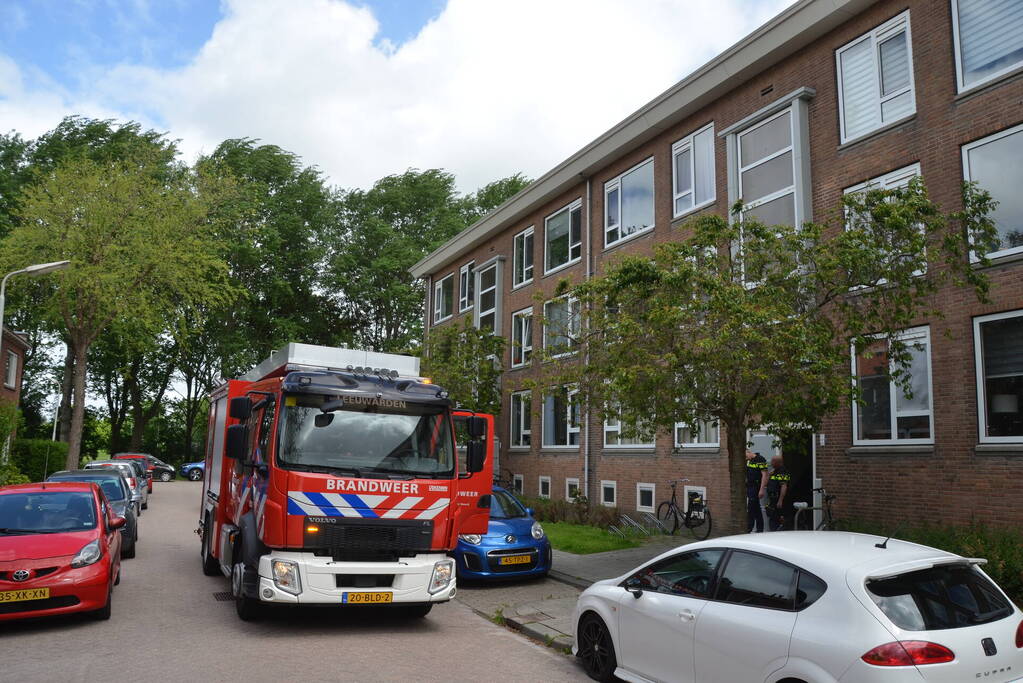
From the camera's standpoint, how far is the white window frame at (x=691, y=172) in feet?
61.2

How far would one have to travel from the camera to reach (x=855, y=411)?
47.1 feet

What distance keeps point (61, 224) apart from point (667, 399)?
23638 millimetres

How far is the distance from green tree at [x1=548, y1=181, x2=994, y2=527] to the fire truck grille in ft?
11.4

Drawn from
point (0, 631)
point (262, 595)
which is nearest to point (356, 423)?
point (262, 595)

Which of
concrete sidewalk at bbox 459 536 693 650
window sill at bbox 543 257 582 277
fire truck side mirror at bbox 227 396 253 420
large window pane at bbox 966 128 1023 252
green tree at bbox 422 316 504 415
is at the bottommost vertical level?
concrete sidewalk at bbox 459 536 693 650

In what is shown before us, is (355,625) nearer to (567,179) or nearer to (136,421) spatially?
(567,179)

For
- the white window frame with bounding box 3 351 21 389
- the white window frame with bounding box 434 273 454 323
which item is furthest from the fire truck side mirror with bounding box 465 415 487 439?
the white window frame with bounding box 3 351 21 389

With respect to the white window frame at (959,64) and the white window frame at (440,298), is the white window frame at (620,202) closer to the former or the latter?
the white window frame at (959,64)

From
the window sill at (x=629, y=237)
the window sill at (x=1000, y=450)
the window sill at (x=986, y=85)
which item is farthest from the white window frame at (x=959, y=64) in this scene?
the window sill at (x=629, y=237)

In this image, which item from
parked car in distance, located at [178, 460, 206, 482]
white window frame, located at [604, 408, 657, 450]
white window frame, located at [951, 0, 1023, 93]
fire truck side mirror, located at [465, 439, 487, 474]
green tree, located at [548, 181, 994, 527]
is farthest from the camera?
parked car in distance, located at [178, 460, 206, 482]

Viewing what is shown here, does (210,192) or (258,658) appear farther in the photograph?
(210,192)

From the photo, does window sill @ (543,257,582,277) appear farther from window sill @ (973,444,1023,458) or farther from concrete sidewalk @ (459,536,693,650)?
window sill @ (973,444,1023,458)

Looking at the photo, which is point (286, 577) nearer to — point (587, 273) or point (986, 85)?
point (986, 85)

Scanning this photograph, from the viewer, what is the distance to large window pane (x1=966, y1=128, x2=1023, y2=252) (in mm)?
12266
